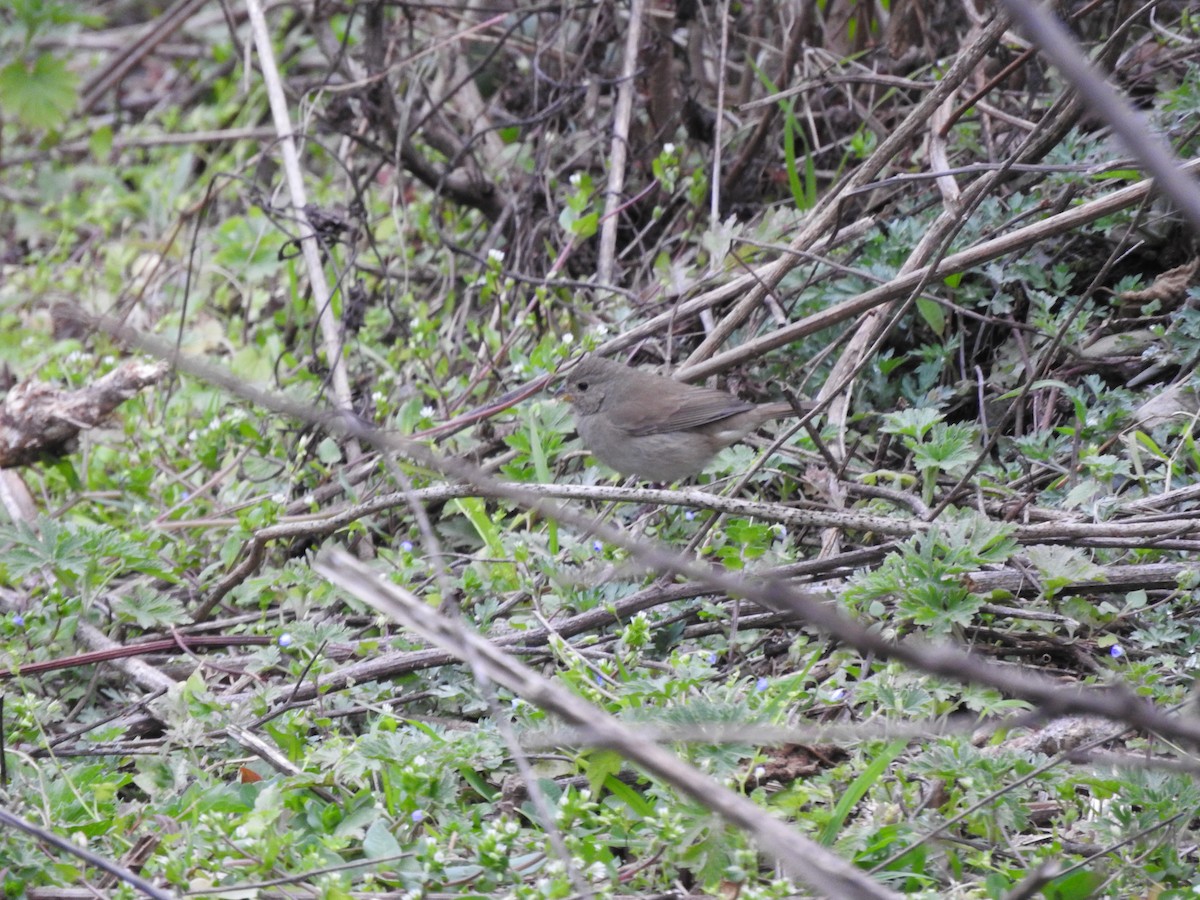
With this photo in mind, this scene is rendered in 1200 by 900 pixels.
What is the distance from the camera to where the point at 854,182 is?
14.4 ft

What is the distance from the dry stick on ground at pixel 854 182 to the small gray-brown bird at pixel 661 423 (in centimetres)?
16

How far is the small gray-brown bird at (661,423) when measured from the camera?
4531mm

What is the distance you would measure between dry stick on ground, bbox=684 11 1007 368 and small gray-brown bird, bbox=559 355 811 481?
16cm

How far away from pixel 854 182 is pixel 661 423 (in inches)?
44.9

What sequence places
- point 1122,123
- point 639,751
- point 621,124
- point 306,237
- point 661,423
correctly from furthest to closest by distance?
point 621,124 → point 306,237 → point 661,423 → point 639,751 → point 1122,123

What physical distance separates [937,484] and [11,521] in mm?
3381

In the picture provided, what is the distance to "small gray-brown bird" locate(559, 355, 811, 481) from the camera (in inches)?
178

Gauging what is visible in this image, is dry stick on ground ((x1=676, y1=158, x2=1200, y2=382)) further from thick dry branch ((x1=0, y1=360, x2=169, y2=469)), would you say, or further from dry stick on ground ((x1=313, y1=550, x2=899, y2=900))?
thick dry branch ((x1=0, y1=360, x2=169, y2=469))

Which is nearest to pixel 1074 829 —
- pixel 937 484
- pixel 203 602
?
pixel 937 484

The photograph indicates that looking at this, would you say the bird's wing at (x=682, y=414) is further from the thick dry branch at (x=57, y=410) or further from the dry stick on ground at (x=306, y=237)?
the thick dry branch at (x=57, y=410)

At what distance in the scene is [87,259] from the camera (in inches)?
290

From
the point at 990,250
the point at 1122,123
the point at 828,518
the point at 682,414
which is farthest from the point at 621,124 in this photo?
the point at 1122,123

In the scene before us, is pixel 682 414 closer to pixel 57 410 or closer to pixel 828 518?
pixel 828 518

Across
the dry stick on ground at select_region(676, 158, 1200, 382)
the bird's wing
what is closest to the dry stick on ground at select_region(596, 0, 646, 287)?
the bird's wing
